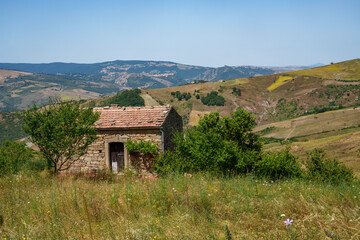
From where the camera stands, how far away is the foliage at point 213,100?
98875 mm

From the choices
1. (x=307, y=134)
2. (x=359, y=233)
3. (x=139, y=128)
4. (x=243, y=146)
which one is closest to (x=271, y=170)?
(x=243, y=146)

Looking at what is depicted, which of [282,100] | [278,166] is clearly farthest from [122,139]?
[282,100]

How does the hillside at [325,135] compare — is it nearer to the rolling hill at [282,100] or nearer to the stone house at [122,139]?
the rolling hill at [282,100]

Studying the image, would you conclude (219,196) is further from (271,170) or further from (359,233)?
(271,170)

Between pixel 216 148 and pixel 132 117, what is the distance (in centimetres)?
612

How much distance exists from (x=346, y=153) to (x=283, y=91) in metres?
77.2

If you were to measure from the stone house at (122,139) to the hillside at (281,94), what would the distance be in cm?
6605

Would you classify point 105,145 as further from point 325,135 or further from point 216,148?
point 325,135

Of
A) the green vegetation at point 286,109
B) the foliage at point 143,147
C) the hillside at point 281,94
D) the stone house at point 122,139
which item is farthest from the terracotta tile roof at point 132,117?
the green vegetation at point 286,109

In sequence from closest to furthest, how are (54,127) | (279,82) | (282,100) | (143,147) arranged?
(54,127), (143,147), (282,100), (279,82)

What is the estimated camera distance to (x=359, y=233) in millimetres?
3316

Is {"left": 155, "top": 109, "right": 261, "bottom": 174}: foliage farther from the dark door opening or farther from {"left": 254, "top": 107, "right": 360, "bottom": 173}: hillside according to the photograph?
{"left": 254, "top": 107, "right": 360, "bottom": 173}: hillside

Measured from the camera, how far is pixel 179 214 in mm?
4180

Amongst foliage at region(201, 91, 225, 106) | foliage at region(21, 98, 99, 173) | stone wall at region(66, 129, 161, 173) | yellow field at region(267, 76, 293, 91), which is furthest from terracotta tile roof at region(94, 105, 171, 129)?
yellow field at region(267, 76, 293, 91)
